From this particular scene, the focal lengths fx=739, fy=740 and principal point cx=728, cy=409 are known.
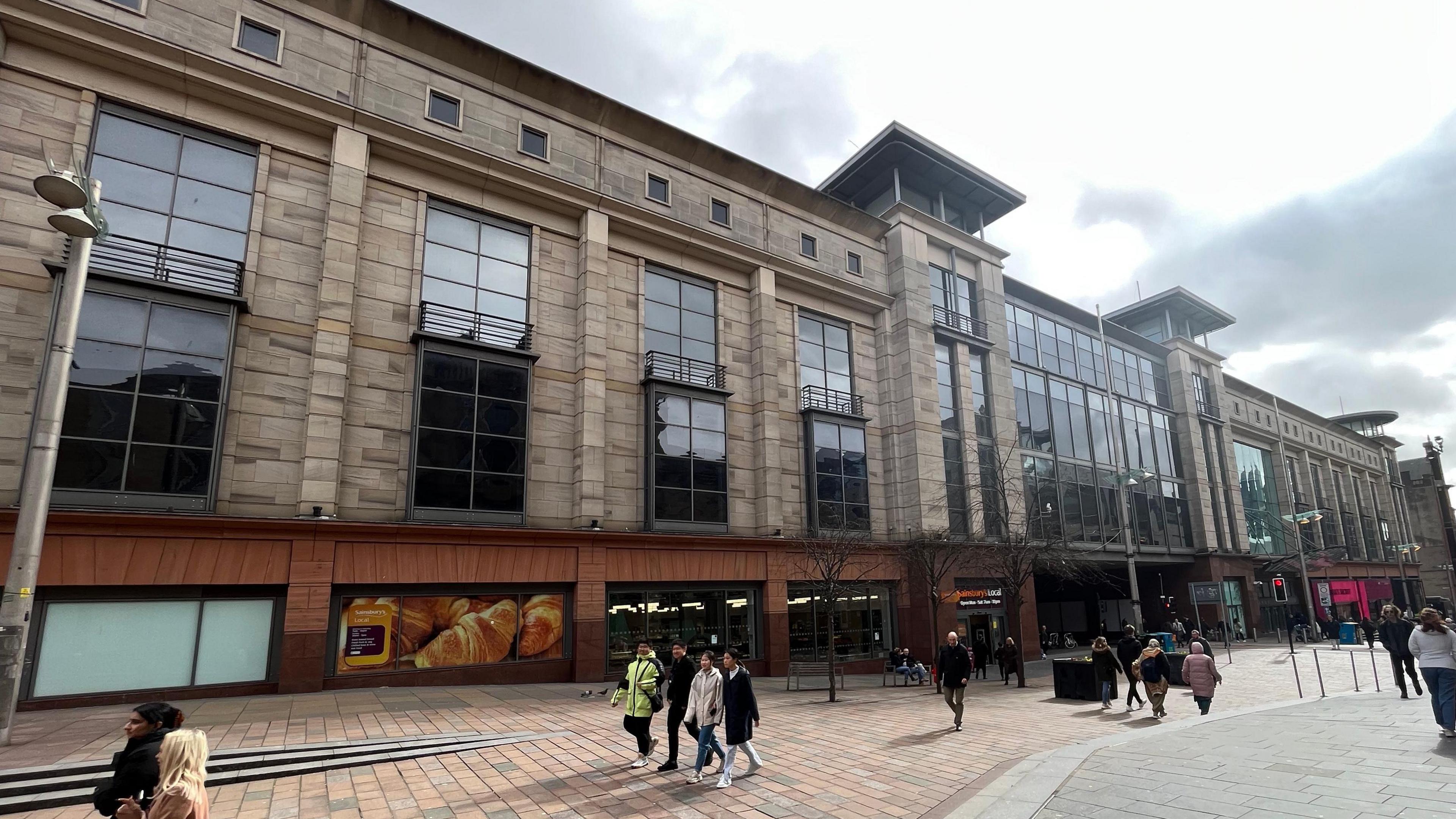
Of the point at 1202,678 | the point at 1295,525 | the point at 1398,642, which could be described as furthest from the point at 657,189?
the point at 1295,525

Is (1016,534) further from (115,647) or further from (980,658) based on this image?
(115,647)

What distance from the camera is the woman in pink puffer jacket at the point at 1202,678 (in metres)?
13.7

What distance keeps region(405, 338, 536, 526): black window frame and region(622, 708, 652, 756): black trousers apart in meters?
10.6

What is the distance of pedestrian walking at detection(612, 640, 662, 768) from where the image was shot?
32.9ft

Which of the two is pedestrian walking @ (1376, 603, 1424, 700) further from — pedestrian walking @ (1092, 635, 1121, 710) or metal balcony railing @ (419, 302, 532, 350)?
metal balcony railing @ (419, 302, 532, 350)

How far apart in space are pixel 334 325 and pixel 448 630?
7.96 m

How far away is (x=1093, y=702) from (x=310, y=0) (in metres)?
25.8

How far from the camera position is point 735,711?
365 inches

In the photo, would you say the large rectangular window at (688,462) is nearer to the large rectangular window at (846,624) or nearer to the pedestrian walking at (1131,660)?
the large rectangular window at (846,624)

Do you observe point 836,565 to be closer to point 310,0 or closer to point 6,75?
point 310,0

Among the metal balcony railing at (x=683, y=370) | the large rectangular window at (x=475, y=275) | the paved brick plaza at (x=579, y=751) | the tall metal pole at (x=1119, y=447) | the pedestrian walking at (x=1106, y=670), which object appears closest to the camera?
the paved brick plaza at (x=579, y=751)

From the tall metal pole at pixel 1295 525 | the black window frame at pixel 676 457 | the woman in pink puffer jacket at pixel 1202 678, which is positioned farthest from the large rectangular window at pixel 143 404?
the tall metal pole at pixel 1295 525

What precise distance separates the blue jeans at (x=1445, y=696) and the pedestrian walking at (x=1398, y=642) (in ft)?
14.6

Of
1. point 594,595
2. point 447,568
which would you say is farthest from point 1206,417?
point 447,568
